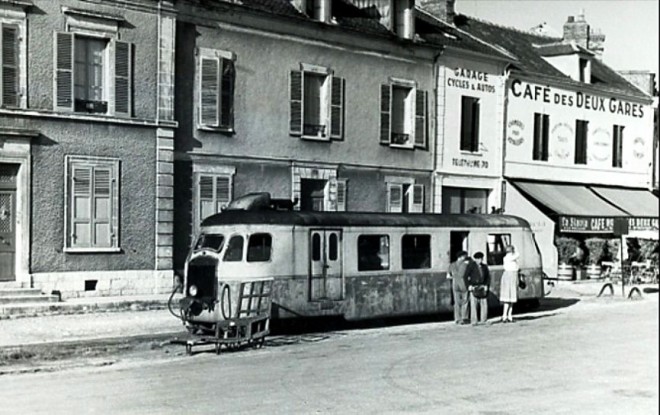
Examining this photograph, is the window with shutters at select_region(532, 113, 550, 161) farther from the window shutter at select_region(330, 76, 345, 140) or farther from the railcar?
the window shutter at select_region(330, 76, 345, 140)

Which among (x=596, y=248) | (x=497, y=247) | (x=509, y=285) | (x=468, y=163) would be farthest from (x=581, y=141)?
(x=468, y=163)

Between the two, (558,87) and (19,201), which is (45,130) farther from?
(558,87)

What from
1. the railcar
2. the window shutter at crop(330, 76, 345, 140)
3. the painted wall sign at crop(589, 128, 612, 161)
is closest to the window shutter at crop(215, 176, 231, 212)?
the window shutter at crop(330, 76, 345, 140)

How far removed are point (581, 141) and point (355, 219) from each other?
6.27 metres

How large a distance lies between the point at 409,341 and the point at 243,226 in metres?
3.44

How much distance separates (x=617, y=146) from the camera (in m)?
9.28

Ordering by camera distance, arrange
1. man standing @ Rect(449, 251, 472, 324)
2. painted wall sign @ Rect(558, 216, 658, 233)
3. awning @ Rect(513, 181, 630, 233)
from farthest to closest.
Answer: man standing @ Rect(449, 251, 472, 324) → awning @ Rect(513, 181, 630, 233) → painted wall sign @ Rect(558, 216, 658, 233)

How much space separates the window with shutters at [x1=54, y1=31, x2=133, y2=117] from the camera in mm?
17984

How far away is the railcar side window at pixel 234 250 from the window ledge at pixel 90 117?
513cm

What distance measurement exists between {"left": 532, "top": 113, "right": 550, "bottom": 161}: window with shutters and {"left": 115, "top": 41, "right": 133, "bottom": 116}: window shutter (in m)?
8.52

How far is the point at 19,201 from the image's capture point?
17.7 meters

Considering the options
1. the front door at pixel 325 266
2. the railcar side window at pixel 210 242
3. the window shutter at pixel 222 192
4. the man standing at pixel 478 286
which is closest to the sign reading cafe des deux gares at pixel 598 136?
the man standing at pixel 478 286

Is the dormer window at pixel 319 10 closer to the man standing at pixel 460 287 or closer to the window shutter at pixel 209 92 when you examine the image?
the window shutter at pixel 209 92

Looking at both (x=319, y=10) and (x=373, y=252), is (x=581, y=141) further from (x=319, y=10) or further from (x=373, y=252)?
(x=319, y=10)
